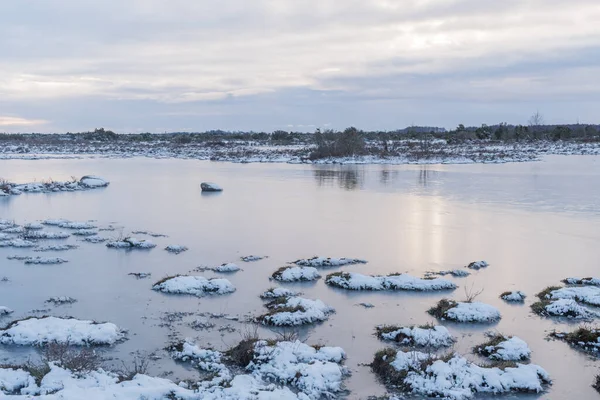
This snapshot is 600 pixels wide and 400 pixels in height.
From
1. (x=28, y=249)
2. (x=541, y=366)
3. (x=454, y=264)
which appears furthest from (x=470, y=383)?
(x=28, y=249)

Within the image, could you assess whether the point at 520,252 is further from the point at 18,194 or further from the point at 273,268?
the point at 18,194

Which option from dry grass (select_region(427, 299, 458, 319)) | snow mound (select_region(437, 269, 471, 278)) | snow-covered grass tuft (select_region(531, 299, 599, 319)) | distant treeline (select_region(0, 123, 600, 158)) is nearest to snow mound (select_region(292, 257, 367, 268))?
snow mound (select_region(437, 269, 471, 278))

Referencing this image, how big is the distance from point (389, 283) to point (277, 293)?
7.70ft

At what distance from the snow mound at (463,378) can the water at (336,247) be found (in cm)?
30

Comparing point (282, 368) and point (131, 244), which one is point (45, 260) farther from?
point (282, 368)

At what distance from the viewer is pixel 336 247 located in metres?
15.8

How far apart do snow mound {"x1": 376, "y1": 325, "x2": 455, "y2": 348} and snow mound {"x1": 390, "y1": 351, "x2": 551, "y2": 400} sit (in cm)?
104

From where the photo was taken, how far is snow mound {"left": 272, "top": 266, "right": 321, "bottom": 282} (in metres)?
12.4

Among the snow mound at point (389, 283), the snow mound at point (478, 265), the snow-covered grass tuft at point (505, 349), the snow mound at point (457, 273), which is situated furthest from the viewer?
the snow mound at point (478, 265)

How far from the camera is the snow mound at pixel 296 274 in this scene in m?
12.4

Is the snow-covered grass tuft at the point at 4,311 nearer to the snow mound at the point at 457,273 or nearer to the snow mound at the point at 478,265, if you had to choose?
the snow mound at the point at 457,273

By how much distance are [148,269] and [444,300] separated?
260 inches

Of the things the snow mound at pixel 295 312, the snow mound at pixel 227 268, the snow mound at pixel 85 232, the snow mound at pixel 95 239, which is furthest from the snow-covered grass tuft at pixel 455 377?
the snow mound at pixel 85 232

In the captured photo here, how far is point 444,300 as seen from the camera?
34.6 feet
